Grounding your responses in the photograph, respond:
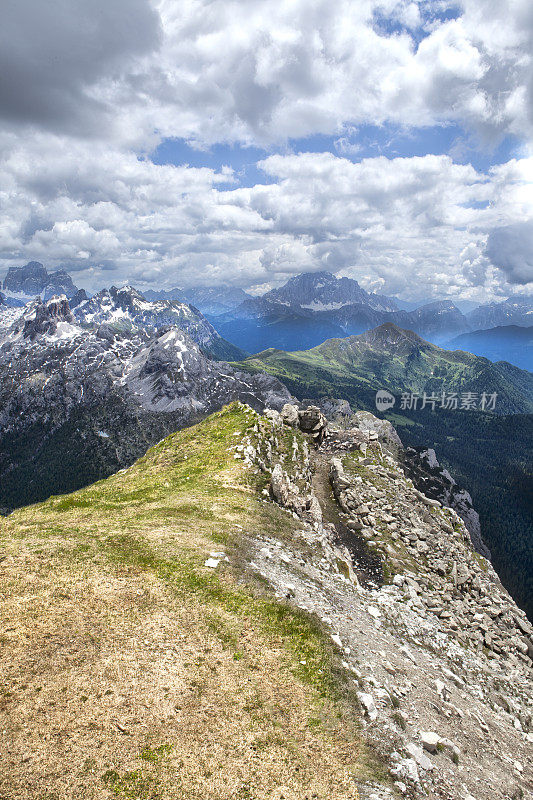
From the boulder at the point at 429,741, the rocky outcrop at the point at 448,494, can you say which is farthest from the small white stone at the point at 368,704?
the rocky outcrop at the point at 448,494

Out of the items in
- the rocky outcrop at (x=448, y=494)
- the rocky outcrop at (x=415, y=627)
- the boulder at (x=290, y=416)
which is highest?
the boulder at (x=290, y=416)

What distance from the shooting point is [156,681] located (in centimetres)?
1415

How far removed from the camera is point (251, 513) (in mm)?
33250

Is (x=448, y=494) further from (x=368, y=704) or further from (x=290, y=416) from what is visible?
(x=368, y=704)

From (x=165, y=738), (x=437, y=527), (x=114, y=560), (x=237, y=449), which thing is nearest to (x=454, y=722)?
(x=165, y=738)

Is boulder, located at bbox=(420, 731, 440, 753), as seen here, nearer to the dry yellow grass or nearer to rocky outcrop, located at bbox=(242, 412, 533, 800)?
rocky outcrop, located at bbox=(242, 412, 533, 800)

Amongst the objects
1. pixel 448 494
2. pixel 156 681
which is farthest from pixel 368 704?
pixel 448 494

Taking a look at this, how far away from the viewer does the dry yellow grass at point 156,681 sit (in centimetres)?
1112

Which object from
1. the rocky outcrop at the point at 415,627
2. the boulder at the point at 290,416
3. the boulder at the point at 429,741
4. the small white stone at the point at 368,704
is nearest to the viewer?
the boulder at the point at 429,741

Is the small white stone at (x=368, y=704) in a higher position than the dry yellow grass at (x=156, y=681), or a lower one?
lower

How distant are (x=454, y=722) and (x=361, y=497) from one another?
25703 mm

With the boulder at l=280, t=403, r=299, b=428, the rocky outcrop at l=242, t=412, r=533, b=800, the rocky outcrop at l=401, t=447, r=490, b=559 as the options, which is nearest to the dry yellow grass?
the rocky outcrop at l=242, t=412, r=533, b=800

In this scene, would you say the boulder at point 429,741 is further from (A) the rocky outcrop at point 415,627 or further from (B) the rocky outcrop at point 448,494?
(B) the rocky outcrop at point 448,494

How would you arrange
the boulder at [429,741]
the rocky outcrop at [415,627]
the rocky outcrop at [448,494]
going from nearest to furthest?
the boulder at [429,741] < the rocky outcrop at [415,627] < the rocky outcrop at [448,494]
